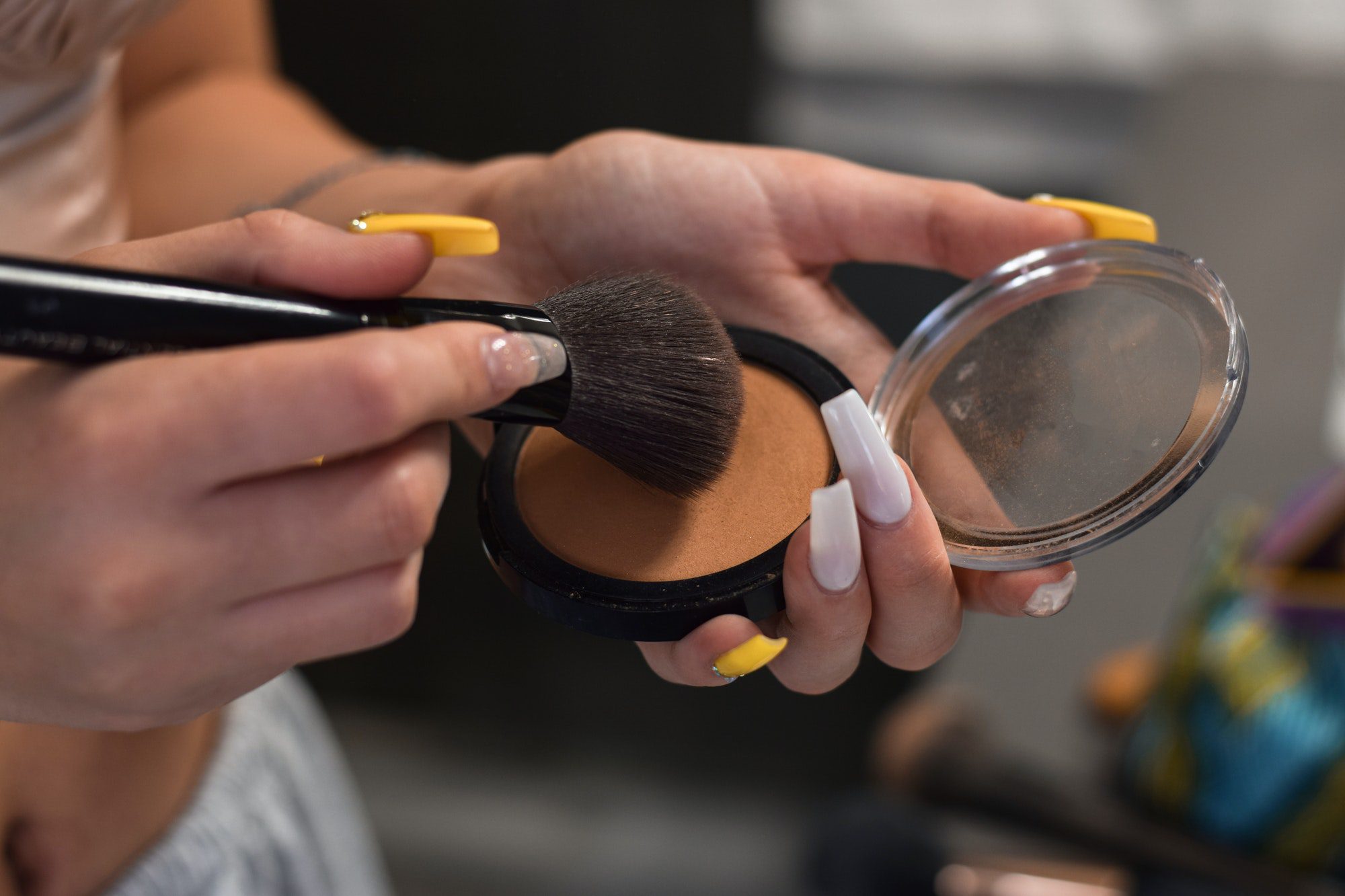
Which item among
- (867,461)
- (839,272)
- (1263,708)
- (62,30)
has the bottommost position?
(1263,708)

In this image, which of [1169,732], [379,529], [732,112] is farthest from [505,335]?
[732,112]

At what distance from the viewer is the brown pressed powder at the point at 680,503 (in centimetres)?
45

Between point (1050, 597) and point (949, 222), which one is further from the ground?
point (949, 222)

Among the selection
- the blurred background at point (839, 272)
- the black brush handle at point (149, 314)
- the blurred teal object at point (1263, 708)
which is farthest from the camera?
the blurred background at point (839, 272)

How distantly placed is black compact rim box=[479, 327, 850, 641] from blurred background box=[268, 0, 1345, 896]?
0.89ft

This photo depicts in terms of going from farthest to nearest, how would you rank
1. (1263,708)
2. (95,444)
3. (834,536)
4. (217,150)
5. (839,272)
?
1. (839,272)
2. (1263,708)
3. (217,150)
4. (834,536)
5. (95,444)

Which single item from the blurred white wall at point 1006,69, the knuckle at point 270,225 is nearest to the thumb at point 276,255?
the knuckle at point 270,225

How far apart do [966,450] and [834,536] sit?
14 cm

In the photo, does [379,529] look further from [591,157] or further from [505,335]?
[591,157]

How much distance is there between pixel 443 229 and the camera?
404mm

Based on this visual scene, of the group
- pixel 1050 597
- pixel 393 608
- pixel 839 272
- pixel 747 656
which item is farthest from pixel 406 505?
pixel 839 272

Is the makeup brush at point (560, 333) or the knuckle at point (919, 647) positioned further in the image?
the knuckle at point (919, 647)

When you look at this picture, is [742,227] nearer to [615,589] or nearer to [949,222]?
[949,222]

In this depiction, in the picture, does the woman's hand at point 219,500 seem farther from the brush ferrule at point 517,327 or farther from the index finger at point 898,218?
the index finger at point 898,218
